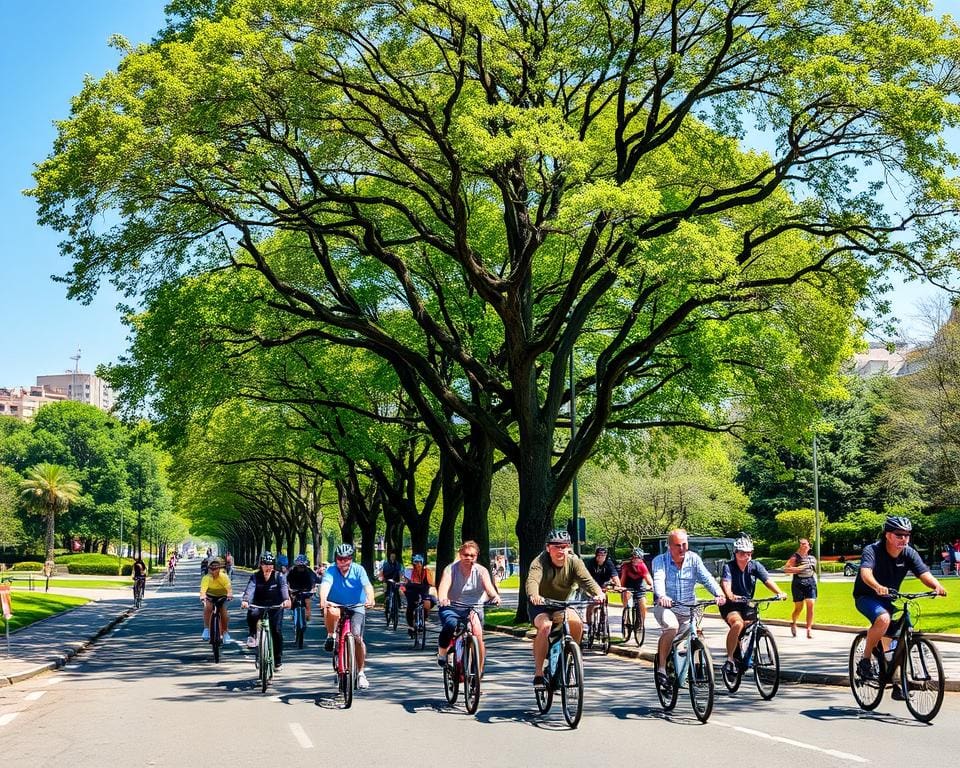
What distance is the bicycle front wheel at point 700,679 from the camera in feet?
35.4

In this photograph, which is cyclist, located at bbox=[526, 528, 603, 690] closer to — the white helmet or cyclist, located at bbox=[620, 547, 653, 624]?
the white helmet

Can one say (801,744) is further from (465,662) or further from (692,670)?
(465,662)

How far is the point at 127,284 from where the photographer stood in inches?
964

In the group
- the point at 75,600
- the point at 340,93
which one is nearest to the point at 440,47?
the point at 340,93

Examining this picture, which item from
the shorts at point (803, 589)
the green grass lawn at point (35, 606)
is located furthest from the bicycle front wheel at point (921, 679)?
the green grass lawn at point (35, 606)

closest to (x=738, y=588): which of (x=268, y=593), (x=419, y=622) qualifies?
(x=268, y=593)

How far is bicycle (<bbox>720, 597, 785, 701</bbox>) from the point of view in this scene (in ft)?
42.2

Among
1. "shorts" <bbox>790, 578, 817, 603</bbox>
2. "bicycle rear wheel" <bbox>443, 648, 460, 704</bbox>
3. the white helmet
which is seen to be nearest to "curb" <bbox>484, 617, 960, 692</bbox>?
"shorts" <bbox>790, 578, 817, 603</bbox>

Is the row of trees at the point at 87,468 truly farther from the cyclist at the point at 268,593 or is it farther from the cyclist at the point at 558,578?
the cyclist at the point at 558,578

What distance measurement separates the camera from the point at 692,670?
1102 centimetres

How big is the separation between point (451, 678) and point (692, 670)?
2.92m

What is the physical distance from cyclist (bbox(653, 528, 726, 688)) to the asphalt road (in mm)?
711

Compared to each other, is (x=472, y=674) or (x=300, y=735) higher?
(x=472, y=674)

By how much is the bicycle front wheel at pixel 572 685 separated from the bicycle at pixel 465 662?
125cm
